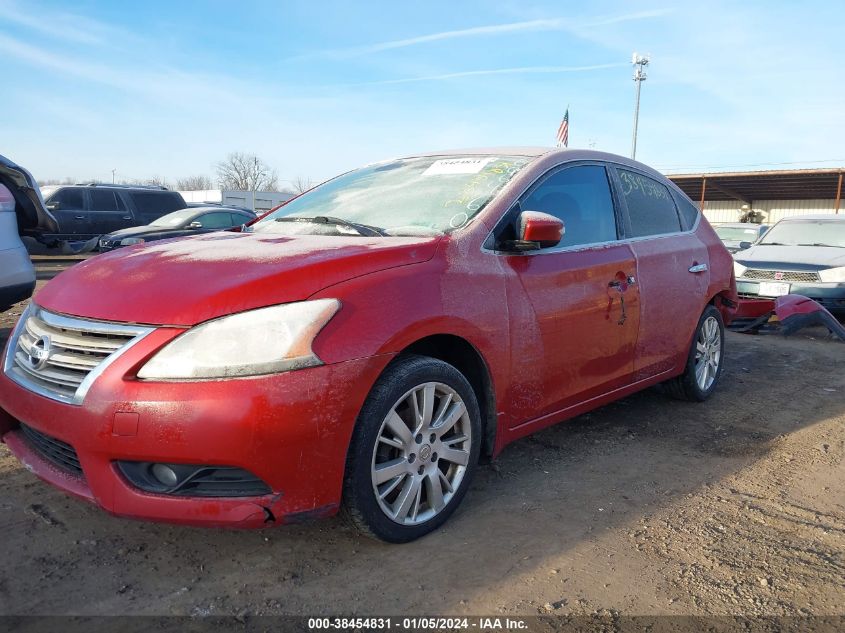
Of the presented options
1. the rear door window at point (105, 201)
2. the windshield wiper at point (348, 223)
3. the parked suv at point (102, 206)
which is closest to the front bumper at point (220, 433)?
the windshield wiper at point (348, 223)

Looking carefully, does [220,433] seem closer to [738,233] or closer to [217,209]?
[217,209]

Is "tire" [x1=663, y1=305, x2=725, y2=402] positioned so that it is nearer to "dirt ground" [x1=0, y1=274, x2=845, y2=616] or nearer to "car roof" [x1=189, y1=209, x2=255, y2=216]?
"dirt ground" [x1=0, y1=274, x2=845, y2=616]

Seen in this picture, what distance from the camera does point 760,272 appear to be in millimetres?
8961

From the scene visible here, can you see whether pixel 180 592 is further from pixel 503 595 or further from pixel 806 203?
pixel 806 203

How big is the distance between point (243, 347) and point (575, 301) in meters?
1.77

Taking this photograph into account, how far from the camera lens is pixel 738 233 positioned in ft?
49.1

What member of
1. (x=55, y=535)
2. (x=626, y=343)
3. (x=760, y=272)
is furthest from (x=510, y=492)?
(x=760, y=272)

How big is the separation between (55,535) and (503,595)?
1.76 metres

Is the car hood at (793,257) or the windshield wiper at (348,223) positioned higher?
the windshield wiper at (348,223)

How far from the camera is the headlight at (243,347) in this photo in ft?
7.42

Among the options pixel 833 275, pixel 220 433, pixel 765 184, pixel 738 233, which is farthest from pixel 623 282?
pixel 765 184

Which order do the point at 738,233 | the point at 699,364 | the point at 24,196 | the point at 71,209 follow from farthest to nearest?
1. the point at 71,209
2. the point at 738,233
3. the point at 24,196
4. the point at 699,364

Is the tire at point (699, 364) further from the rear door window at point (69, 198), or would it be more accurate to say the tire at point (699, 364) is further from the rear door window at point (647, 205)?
the rear door window at point (69, 198)

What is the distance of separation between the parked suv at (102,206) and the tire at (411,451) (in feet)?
47.8
